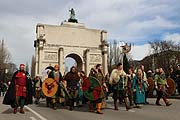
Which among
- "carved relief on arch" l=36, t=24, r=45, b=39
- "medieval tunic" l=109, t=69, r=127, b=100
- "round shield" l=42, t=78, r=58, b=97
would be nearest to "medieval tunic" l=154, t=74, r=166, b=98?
"medieval tunic" l=109, t=69, r=127, b=100

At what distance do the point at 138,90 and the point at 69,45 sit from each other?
4556 centimetres

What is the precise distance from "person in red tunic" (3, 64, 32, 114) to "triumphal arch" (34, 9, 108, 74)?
44631 mm

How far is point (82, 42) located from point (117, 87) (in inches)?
1861

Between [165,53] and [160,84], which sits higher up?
[165,53]

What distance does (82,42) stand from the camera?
6047cm

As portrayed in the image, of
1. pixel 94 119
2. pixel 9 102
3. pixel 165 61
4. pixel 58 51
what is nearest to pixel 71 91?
pixel 9 102

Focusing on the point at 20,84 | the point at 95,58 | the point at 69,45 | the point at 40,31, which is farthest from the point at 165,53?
the point at 20,84

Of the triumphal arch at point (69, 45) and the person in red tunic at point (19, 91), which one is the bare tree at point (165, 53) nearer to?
the triumphal arch at point (69, 45)

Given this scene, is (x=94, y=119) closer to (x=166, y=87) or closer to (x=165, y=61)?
(x=166, y=87)

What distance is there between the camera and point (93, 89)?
1318 centimetres

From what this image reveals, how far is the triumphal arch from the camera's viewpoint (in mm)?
58156

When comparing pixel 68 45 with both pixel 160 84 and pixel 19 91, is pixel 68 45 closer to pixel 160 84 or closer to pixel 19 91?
pixel 160 84

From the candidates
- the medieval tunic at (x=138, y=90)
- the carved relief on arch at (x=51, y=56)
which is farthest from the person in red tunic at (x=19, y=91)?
the carved relief on arch at (x=51, y=56)

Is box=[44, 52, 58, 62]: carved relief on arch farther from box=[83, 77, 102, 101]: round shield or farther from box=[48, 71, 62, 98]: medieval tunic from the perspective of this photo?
box=[83, 77, 102, 101]: round shield
